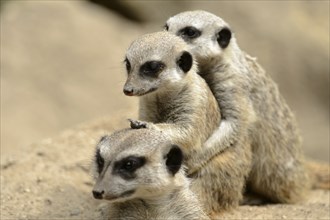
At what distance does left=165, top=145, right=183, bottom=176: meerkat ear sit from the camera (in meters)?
4.17

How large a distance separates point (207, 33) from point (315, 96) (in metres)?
5.63

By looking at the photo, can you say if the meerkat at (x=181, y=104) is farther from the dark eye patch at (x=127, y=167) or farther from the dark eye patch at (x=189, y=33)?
the dark eye patch at (x=127, y=167)

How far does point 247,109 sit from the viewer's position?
16.9ft

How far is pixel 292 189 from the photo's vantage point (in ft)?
18.6

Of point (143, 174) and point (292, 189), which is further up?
point (143, 174)

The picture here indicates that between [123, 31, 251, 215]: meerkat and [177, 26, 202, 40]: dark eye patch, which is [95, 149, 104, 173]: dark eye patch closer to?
[123, 31, 251, 215]: meerkat

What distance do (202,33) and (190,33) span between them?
3.0 inches

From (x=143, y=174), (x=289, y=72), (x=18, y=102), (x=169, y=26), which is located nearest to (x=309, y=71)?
(x=289, y=72)

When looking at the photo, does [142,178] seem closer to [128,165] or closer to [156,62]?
[128,165]

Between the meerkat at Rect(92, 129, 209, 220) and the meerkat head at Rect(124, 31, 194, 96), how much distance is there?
1.31ft

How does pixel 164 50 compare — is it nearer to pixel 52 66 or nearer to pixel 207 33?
pixel 207 33

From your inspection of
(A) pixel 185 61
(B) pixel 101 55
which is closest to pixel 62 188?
(A) pixel 185 61

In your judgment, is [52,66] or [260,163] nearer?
[260,163]

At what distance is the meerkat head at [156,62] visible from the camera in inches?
181
